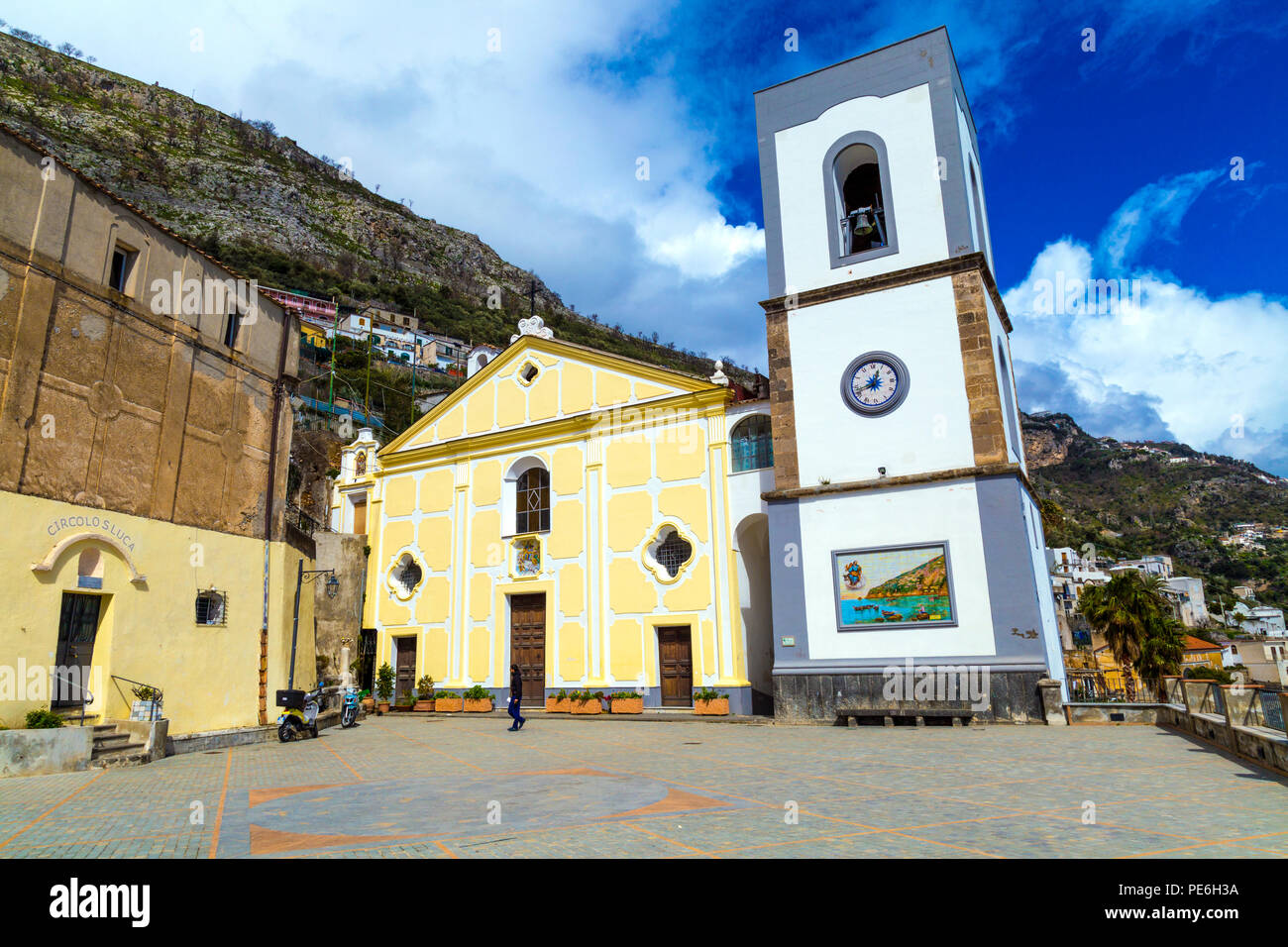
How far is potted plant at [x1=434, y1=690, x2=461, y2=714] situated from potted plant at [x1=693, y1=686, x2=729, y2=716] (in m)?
8.17

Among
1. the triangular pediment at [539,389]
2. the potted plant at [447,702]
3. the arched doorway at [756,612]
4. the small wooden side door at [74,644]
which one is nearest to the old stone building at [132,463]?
the small wooden side door at [74,644]

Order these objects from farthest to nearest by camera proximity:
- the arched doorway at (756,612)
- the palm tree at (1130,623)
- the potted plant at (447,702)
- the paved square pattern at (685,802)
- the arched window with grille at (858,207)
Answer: the palm tree at (1130,623) < the potted plant at (447,702) < the arched doorway at (756,612) < the arched window with grille at (858,207) < the paved square pattern at (685,802)

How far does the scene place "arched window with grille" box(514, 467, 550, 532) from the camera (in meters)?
26.1

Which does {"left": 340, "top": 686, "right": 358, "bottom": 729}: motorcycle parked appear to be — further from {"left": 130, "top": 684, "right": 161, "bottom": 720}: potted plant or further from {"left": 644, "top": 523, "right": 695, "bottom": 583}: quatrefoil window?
{"left": 644, "top": 523, "right": 695, "bottom": 583}: quatrefoil window

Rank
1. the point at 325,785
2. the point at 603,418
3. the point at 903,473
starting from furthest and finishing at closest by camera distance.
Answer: the point at 603,418, the point at 903,473, the point at 325,785

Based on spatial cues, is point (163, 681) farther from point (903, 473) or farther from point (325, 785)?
point (903, 473)

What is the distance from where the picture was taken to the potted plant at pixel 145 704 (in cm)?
1396

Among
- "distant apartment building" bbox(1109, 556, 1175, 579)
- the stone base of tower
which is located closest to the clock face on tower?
the stone base of tower

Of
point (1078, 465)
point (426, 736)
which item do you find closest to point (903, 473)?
point (426, 736)

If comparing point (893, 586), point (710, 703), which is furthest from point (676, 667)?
point (893, 586)

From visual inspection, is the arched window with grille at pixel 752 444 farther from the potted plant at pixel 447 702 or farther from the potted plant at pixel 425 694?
the potted plant at pixel 425 694

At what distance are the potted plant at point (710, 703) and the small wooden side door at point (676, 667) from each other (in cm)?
124
